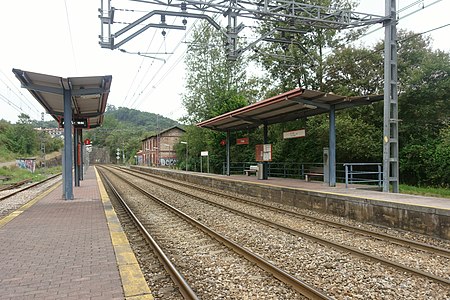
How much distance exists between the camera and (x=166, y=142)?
70.2 metres

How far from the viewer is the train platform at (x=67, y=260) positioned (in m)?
4.32

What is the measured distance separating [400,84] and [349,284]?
22.2m

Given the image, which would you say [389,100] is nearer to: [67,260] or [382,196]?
[382,196]

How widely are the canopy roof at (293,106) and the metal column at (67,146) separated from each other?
7615mm

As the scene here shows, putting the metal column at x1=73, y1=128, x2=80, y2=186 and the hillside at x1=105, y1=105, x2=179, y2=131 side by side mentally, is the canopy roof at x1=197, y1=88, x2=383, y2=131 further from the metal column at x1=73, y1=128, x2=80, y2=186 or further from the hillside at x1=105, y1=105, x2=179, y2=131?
the hillside at x1=105, y1=105, x2=179, y2=131

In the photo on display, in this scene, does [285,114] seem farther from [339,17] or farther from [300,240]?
[300,240]

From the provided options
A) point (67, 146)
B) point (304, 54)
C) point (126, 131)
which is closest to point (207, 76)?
point (304, 54)

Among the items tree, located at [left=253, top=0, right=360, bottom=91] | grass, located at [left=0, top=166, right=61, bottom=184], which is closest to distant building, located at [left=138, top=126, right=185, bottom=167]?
grass, located at [left=0, top=166, right=61, bottom=184]

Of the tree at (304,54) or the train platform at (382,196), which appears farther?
the tree at (304,54)

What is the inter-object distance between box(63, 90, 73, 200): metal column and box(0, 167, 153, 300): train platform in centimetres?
416

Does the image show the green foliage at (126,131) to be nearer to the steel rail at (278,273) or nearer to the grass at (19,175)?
the grass at (19,175)

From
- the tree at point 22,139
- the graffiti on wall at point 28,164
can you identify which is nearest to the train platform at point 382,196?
the graffiti on wall at point 28,164

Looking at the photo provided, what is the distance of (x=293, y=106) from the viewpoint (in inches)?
622

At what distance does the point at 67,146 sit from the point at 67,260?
8800 millimetres
